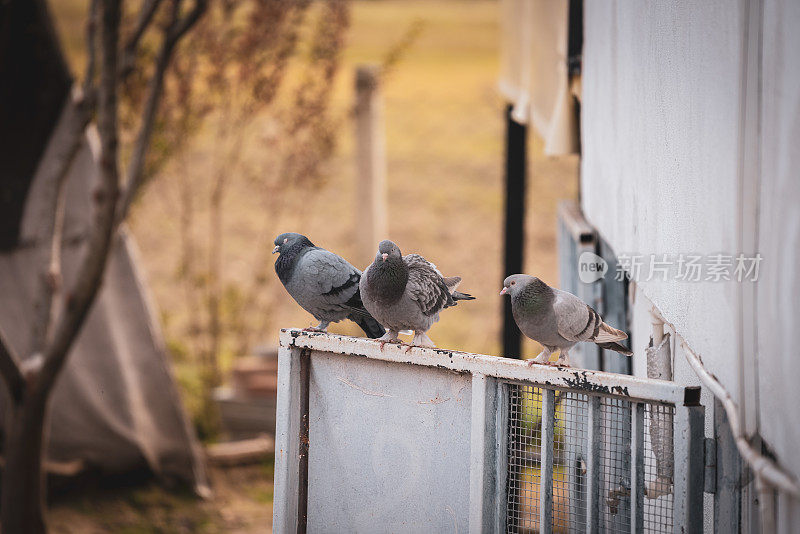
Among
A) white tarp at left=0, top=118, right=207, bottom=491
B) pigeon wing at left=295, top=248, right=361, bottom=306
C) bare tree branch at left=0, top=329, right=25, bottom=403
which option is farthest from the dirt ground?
pigeon wing at left=295, top=248, right=361, bottom=306

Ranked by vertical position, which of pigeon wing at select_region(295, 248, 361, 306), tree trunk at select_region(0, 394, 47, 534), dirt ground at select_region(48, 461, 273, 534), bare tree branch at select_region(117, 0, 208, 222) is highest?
bare tree branch at select_region(117, 0, 208, 222)

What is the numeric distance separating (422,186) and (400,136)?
73 cm

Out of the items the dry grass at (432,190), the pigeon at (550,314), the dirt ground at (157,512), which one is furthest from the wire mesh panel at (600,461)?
the dry grass at (432,190)

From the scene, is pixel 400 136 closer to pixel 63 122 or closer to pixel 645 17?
pixel 63 122

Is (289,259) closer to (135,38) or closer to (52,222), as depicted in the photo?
(52,222)

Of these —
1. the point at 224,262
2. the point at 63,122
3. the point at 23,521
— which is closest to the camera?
the point at 23,521

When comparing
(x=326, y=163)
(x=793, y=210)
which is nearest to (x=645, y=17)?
(x=793, y=210)

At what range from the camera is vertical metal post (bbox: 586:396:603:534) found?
1.45 metres

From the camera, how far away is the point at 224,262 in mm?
7340

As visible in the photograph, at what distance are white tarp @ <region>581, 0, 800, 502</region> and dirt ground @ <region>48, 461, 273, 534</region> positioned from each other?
299 centimetres

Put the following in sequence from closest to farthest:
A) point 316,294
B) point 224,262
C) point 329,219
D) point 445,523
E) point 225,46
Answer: point 445,523 < point 316,294 < point 225,46 < point 224,262 < point 329,219

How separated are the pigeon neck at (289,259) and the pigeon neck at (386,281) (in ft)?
1.39

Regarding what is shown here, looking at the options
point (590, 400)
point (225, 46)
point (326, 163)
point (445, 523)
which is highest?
point (225, 46)

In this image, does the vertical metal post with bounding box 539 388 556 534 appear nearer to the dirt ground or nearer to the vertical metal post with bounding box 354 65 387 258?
the dirt ground
